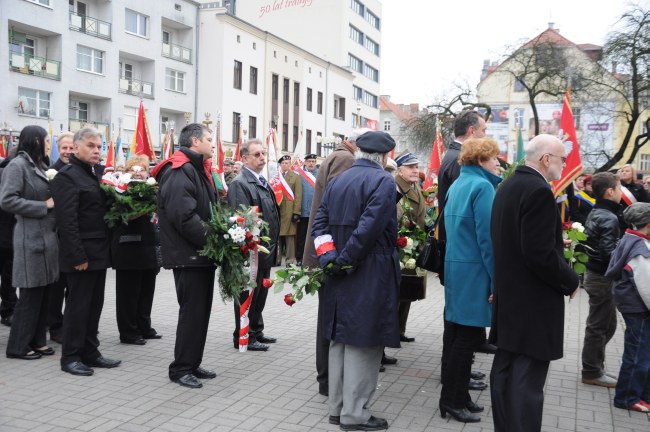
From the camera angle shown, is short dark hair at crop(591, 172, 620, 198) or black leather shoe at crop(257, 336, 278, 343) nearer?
short dark hair at crop(591, 172, 620, 198)

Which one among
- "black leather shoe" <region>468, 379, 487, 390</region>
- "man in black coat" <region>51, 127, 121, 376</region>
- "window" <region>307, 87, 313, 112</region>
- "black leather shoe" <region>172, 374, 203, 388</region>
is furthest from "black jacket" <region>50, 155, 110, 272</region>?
"window" <region>307, 87, 313, 112</region>

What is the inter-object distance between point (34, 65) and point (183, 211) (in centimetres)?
2976

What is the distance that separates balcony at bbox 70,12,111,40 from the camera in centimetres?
3356

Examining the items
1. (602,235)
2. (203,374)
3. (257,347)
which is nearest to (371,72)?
(257,347)

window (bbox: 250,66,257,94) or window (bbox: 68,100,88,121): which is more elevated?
window (bbox: 250,66,257,94)

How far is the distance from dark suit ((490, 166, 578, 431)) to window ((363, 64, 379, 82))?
65035mm

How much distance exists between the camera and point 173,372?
18.7ft

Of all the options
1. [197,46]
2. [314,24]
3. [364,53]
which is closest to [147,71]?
[197,46]

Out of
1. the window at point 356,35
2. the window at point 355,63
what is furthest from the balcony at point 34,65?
the window at point 356,35

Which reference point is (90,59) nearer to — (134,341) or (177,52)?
(177,52)

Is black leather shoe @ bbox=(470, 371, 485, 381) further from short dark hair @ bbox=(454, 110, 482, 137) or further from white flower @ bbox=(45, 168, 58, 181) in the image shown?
white flower @ bbox=(45, 168, 58, 181)

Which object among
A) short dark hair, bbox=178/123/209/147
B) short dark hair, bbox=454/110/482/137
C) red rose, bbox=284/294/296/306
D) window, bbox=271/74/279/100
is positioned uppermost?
window, bbox=271/74/279/100

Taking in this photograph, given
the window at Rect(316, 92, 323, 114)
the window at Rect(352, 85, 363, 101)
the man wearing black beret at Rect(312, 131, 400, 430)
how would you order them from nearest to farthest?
the man wearing black beret at Rect(312, 131, 400, 430) → the window at Rect(316, 92, 323, 114) → the window at Rect(352, 85, 363, 101)

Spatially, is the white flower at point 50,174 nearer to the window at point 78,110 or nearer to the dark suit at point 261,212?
the dark suit at point 261,212
